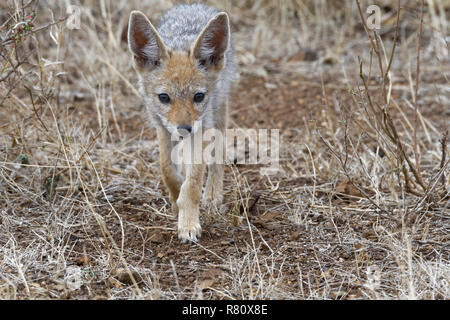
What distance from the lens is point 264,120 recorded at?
6891mm

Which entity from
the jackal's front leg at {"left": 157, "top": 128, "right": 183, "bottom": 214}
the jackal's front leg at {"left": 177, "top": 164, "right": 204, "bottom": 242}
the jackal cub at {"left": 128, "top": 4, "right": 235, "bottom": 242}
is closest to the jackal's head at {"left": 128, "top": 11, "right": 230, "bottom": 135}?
the jackal cub at {"left": 128, "top": 4, "right": 235, "bottom": 242}

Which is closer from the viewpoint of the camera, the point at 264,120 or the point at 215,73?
the point at 215,73

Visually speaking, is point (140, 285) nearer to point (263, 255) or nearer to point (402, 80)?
point (263, 255)

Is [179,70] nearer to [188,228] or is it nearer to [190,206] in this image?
[190,206]

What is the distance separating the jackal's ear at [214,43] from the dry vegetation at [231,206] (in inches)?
34.9

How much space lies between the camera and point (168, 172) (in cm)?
488

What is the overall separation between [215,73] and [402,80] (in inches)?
147

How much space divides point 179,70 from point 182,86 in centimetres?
14

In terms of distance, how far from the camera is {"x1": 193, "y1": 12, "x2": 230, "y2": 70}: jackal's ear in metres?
4.61

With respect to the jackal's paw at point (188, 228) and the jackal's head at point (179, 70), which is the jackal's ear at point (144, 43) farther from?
the jackal's paw at point (188, 228)

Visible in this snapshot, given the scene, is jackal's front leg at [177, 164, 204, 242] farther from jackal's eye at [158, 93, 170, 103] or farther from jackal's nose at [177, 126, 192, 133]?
jackal's eye at [158, 93, 170, 103]

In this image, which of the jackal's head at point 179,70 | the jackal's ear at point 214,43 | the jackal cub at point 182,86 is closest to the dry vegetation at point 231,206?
the jackal cub at point 182,86

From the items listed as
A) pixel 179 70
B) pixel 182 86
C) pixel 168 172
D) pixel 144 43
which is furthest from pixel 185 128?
pixel 144 43
